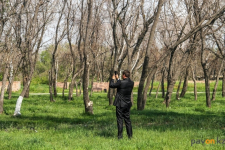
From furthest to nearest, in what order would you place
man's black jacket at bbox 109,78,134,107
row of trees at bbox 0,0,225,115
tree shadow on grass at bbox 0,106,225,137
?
row of trees at bbox 0,0,225,115 < tree shadow on grass at bbox 0,106,225,137 < man's black jacket at bbox 109,78,134,107

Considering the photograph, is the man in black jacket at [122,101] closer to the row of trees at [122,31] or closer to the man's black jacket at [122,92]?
the man's black jacket at [122,92]

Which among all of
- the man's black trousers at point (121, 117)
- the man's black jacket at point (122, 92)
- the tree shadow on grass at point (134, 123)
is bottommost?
the tree shadow on grass at point (134, 123)

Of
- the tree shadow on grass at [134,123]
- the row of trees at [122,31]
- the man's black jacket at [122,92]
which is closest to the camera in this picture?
the man's black jacket at [122,92]

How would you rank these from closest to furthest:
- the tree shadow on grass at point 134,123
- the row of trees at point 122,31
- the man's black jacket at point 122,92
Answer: the man's black jacket at point 122,92 < the tree shadow on grass at point 134,123 < the row of trees at point 122,31

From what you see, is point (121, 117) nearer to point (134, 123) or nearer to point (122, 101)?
point (122, 101)

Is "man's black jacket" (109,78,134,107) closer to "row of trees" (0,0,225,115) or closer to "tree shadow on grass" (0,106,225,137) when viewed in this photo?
"tree shadow on grass" (0,106,225,137)

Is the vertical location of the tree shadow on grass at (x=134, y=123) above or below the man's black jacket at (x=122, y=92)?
below

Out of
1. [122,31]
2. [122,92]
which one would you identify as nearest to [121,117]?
[122,92]

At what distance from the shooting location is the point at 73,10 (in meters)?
24.8

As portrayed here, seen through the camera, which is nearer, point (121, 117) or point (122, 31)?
point (121, 117)

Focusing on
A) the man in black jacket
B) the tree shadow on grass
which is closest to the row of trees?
the tree shadow on grass

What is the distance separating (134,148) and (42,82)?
2267 inches

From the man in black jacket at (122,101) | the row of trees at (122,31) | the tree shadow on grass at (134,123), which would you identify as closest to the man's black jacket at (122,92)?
the man in black jacket at (122,101)

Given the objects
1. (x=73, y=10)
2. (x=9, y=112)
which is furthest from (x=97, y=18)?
(x=9, y=112)
